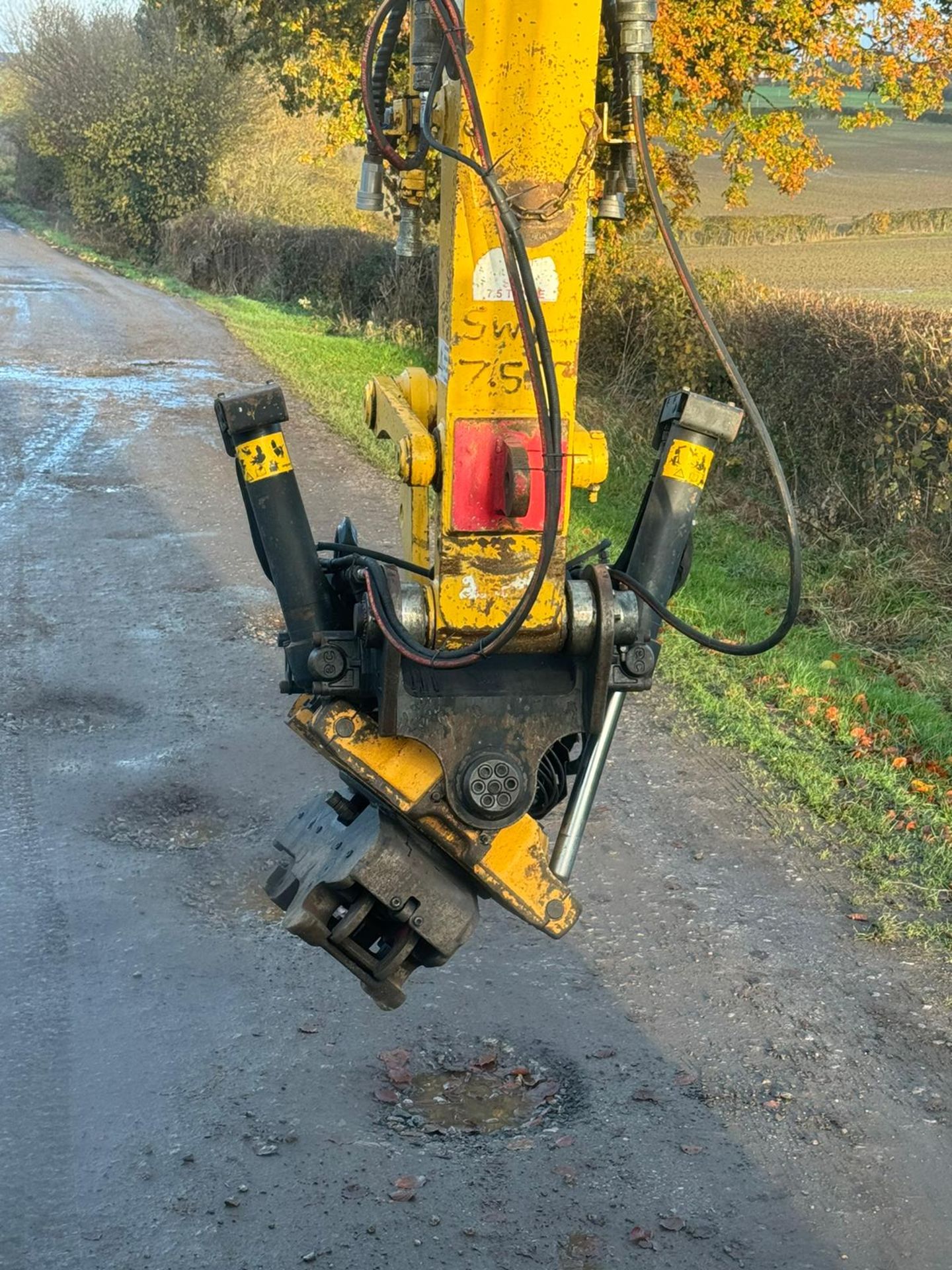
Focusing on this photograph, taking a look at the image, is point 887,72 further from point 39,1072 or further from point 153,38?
point 153,38

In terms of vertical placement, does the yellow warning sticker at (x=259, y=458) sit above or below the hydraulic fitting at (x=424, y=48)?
below

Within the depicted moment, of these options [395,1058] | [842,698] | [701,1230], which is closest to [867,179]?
[842,698]

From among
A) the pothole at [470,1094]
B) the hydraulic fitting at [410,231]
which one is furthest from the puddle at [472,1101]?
the hydraulic fitting at [410,231]

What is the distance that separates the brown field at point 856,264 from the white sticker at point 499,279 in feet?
59.2

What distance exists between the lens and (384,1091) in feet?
14.3

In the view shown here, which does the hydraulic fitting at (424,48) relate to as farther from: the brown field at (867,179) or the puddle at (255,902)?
the brown field at (867,179)

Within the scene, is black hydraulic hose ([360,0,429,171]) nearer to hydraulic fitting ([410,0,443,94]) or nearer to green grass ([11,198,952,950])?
hydraulic fitting ([410,0,443,94])

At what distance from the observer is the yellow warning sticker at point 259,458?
3410mm

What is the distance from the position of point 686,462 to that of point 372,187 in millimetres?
1045

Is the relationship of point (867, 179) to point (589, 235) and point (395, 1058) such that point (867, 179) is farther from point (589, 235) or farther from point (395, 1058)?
point (589, 235)

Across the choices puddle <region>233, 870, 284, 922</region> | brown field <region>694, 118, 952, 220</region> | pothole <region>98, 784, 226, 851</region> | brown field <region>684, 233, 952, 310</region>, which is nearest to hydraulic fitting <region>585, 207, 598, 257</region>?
puddle <region>233, 870, 284, 922</region>

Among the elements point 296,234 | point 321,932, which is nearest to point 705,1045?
point 321,932

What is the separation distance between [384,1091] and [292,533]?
6.10 ft

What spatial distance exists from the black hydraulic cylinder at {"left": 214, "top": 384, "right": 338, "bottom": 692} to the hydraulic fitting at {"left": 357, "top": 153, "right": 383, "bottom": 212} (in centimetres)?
56
